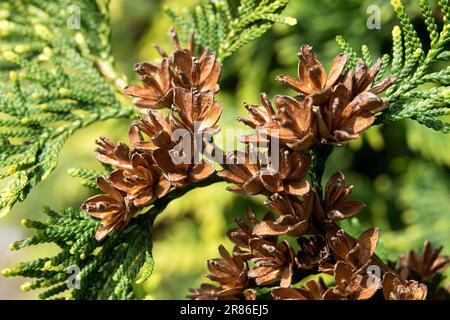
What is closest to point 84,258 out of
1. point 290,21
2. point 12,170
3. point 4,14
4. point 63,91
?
point 12,170

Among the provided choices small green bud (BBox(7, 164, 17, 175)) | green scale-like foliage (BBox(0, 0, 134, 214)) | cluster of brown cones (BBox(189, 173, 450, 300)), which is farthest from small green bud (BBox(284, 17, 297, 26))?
small green bud (BBox(7, 164, 17, 175))

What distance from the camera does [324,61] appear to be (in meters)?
2.65

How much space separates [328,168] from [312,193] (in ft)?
6.96

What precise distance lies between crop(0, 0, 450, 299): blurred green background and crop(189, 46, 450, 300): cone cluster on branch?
1047mm

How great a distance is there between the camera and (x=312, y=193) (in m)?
1.06

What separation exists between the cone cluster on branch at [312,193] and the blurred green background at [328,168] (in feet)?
3.44

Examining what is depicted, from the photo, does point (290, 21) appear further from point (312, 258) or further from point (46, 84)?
point (46, 84)

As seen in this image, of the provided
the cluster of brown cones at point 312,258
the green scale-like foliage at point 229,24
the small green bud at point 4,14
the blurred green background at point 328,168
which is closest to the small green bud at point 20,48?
the small green bud at point 4,14

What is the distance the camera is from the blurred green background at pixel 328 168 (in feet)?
8.72

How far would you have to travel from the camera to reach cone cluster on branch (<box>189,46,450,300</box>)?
1021 millimetres

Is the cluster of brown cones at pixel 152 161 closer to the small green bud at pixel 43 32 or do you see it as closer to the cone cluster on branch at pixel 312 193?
the cone cluster on branch at pixel 312 193

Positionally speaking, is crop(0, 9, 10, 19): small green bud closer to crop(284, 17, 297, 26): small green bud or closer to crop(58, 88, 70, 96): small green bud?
crop(58, 88, 70, 96): small green bud

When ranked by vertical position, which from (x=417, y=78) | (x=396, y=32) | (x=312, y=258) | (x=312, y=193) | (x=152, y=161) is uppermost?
(x=396, y=32)

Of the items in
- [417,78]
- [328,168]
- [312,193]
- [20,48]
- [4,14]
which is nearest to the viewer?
[312,193]
